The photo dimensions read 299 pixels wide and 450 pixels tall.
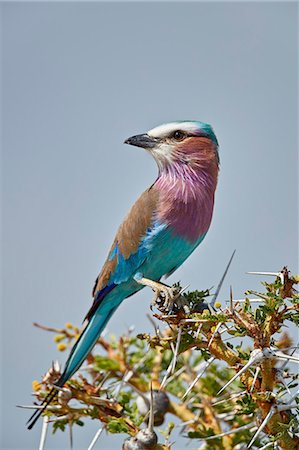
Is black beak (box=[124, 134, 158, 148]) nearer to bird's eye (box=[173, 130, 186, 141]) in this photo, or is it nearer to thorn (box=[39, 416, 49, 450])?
bird's eye (box=[173, 130, 186, 141])

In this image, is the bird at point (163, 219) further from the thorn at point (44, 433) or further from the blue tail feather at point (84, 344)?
the thorn at point (44, 433)

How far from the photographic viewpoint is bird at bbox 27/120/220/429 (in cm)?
319

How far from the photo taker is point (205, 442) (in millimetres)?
2613

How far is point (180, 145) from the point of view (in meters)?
3.31

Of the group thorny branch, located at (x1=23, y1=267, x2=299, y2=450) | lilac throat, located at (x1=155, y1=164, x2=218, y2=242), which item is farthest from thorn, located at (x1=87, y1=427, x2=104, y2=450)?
lilac throat, located at (x1=155, y1=164, x2=218, y2=242)

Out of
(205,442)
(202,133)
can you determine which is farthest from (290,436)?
(202,133)

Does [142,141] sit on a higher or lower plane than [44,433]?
higher

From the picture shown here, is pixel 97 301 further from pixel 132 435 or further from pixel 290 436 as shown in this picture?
pixel 290 436

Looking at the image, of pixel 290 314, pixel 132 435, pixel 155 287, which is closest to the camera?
pixel 290 314

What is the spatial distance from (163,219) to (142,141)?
40 cm

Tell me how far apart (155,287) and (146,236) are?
441 mm

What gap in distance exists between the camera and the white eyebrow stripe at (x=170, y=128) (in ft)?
10.9

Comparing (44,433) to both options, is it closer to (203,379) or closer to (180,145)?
(203,379)

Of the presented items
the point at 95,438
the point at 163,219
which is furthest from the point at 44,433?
the point at 163,219
